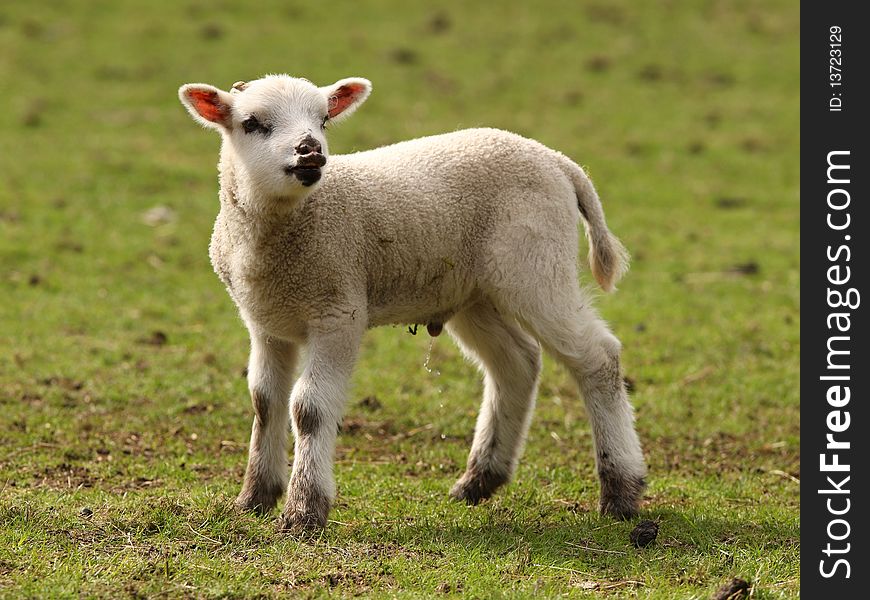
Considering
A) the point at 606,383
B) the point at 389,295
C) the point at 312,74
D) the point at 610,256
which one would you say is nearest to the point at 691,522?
the point at 606,383

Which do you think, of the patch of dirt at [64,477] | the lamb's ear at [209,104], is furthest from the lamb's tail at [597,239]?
the patch of dirt at [64,477]

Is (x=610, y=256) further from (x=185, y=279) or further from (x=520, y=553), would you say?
(x=185, y=279)

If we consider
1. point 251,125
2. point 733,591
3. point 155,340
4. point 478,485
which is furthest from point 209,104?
point 155,340

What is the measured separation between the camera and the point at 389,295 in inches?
273

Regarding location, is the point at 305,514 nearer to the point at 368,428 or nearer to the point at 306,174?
Result: the point at 306,174

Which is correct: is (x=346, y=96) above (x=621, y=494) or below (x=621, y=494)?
above

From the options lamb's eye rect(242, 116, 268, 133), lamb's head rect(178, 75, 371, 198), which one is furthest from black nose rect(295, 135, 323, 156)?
lamb's eye rect(242, 116, 268, 133)

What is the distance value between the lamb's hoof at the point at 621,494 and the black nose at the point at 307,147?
2.58 metres

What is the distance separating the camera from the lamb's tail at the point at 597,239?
24.6 feet

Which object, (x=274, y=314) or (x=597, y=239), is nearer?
(x=274, y=314)

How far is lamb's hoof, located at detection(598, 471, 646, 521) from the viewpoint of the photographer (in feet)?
23.6

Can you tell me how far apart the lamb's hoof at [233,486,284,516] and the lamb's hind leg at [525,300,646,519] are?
1.77 metres

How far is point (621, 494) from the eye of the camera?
721 centimetres

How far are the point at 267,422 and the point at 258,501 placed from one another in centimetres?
44
